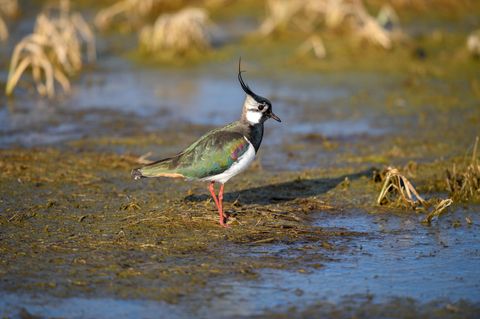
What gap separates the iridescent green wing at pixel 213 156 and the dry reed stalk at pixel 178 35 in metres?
7.10

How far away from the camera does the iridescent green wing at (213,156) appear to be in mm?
6980

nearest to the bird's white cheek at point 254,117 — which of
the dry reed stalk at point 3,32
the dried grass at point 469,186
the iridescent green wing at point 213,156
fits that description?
the iridescent green wing at point 213,156

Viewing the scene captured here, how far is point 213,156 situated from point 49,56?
7.57 m

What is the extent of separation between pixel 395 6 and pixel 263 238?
11.0 metres

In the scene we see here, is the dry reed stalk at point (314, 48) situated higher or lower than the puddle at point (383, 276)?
higher

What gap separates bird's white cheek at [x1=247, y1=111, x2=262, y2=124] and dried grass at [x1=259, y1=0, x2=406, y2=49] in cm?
688

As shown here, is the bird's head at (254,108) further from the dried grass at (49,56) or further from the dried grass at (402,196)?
the dried grass at (49,56)

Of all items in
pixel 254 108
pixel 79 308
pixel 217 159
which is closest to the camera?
pixel 79 308

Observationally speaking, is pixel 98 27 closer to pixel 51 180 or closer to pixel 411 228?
pixel 51 180

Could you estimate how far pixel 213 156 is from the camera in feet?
23.0

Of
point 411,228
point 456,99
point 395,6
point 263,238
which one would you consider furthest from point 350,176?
point 395,6

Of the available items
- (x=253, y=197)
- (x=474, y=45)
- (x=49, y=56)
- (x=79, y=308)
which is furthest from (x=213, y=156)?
(x=474, y=45)

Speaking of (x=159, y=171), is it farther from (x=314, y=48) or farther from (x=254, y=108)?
(x=314, y=48)

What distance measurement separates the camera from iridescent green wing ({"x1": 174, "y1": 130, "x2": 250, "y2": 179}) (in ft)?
22.9
